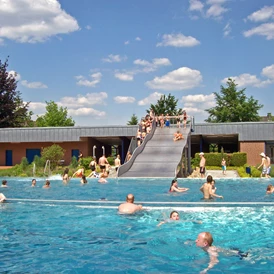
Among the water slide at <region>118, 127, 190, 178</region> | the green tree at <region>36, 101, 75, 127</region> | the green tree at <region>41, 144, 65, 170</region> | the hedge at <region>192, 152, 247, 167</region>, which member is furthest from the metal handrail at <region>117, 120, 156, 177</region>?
the green tree at <region>36, 101, 75, 127</region>

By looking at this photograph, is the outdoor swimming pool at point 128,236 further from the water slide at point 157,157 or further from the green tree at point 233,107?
the green tree at point 233,107

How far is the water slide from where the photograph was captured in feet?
74.3

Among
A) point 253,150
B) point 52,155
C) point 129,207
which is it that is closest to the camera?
point 129,207

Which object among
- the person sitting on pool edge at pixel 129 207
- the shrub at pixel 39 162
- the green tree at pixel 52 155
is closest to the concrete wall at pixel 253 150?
the green tree at pixel 52 155

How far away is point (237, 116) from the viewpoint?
55406 mm

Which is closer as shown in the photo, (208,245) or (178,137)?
(208,245)

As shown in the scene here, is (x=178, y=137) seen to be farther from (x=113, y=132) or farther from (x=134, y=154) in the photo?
(x=113, y=132)

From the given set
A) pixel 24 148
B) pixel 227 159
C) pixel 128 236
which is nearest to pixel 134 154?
pixel 227 159

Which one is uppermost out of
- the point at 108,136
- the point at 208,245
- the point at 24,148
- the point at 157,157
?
the point at 108,136

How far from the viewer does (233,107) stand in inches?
2179

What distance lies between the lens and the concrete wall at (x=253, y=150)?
33594mm

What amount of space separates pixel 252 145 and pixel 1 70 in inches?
1219

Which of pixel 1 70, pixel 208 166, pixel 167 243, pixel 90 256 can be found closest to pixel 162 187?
pixel 167 243

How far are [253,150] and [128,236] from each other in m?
26.0
